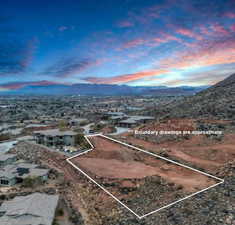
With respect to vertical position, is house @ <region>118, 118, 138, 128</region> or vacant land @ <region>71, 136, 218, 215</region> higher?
house @ <region>118, 118, 138, 128</region>

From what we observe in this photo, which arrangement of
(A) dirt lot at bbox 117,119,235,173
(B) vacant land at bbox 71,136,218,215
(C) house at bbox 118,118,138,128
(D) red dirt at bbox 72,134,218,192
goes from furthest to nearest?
(C) house at bbox 118,118,138,128 < (A) dirt lot at bbox 117,119,235,173 < (D) red dirt at bbox 72,134,218,192 < (B) vacant land at bbox 71,136,218,215

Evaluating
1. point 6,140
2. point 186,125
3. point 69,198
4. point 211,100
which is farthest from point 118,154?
point 211,100

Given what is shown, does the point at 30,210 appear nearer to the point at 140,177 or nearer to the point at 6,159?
the point at 140,177

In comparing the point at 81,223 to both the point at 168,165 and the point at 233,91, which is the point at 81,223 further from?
the point at 233,91

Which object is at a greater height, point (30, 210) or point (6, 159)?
point (30, 210)

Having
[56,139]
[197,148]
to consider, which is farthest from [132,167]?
[56,139]

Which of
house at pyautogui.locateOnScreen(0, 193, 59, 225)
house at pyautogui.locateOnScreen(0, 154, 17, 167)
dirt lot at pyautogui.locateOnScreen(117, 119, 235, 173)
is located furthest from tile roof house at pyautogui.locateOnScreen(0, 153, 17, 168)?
dirt lot at pyautogui.locateOnScreen(117, 119, 235, 173)

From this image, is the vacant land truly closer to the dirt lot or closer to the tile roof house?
the dirt lot
